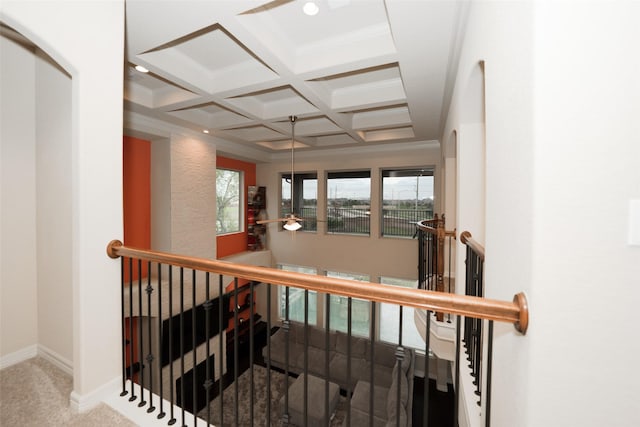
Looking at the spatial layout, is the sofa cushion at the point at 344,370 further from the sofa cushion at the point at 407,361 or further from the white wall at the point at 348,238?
the white wall at the point at 348,238

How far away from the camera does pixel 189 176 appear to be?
470 centimetres

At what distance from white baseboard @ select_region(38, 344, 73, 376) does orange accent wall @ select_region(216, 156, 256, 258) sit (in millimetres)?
3773

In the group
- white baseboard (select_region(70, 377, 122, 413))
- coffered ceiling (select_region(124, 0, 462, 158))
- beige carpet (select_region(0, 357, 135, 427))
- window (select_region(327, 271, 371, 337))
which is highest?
coffered ceiling (select_region(124, 0, 462, 158))

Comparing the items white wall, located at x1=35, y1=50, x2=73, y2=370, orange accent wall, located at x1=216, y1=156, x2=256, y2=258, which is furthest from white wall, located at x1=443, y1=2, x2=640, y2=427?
orange accent wall, located at x1=216, y1=156, x2=256, y2=258

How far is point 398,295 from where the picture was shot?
1.00 m

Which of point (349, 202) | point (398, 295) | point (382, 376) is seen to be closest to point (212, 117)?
point (349, 202)

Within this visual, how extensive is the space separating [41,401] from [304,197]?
5784mm

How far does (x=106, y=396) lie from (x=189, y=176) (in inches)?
144

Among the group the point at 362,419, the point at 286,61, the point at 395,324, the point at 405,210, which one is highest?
the point at 286,61

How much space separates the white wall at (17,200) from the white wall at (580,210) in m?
3.27

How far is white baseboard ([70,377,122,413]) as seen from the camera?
1.58 m

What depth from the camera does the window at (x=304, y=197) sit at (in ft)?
22.6

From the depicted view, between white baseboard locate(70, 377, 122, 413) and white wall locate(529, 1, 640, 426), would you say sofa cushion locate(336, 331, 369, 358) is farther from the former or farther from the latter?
white wall locate(529, 1, 640, 426)

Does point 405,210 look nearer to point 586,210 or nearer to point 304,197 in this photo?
point 304,197
